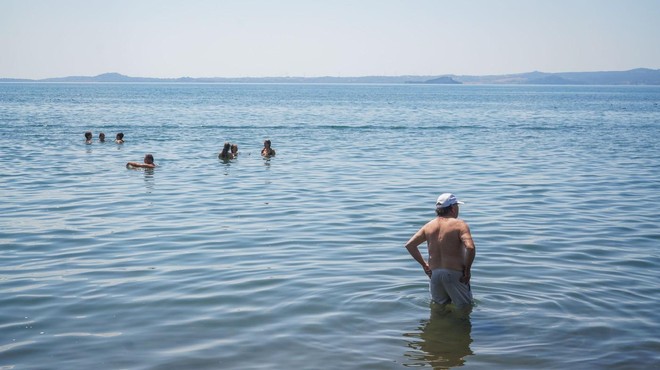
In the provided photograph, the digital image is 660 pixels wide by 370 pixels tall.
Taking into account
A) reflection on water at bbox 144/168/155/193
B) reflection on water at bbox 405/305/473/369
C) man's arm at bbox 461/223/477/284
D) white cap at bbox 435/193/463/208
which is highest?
white cap at bbox 435/193/463/208

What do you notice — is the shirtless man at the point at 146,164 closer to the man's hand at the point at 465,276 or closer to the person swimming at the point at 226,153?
the person swimming at the point at 226,153

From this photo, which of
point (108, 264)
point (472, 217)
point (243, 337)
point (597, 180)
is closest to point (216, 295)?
point (243, 337)

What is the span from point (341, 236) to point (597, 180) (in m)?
12.7

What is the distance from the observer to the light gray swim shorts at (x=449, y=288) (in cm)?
988

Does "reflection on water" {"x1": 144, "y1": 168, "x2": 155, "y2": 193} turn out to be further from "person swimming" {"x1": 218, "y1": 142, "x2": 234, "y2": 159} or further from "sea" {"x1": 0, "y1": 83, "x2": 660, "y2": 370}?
"person swimming" {"x1": 218, "y1": 142, "x2": 234, "y2": 159}

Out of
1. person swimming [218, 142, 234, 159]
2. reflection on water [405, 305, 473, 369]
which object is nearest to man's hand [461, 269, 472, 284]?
reflection on water [405, 305, 473, 369]

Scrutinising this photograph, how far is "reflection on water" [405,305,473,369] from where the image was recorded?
890cm

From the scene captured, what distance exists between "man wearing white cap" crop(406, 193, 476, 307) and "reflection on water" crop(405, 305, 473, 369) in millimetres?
277

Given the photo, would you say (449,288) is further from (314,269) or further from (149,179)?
(149,179)

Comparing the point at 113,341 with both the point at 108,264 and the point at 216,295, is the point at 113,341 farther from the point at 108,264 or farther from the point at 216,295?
the point at 108,264

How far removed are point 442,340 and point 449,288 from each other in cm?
77

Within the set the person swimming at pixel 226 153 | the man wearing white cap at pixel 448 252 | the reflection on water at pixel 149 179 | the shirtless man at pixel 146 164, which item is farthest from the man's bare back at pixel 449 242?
the person swimming at pixel 226 153

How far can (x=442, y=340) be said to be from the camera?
9539mm

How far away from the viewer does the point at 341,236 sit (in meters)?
15.5
